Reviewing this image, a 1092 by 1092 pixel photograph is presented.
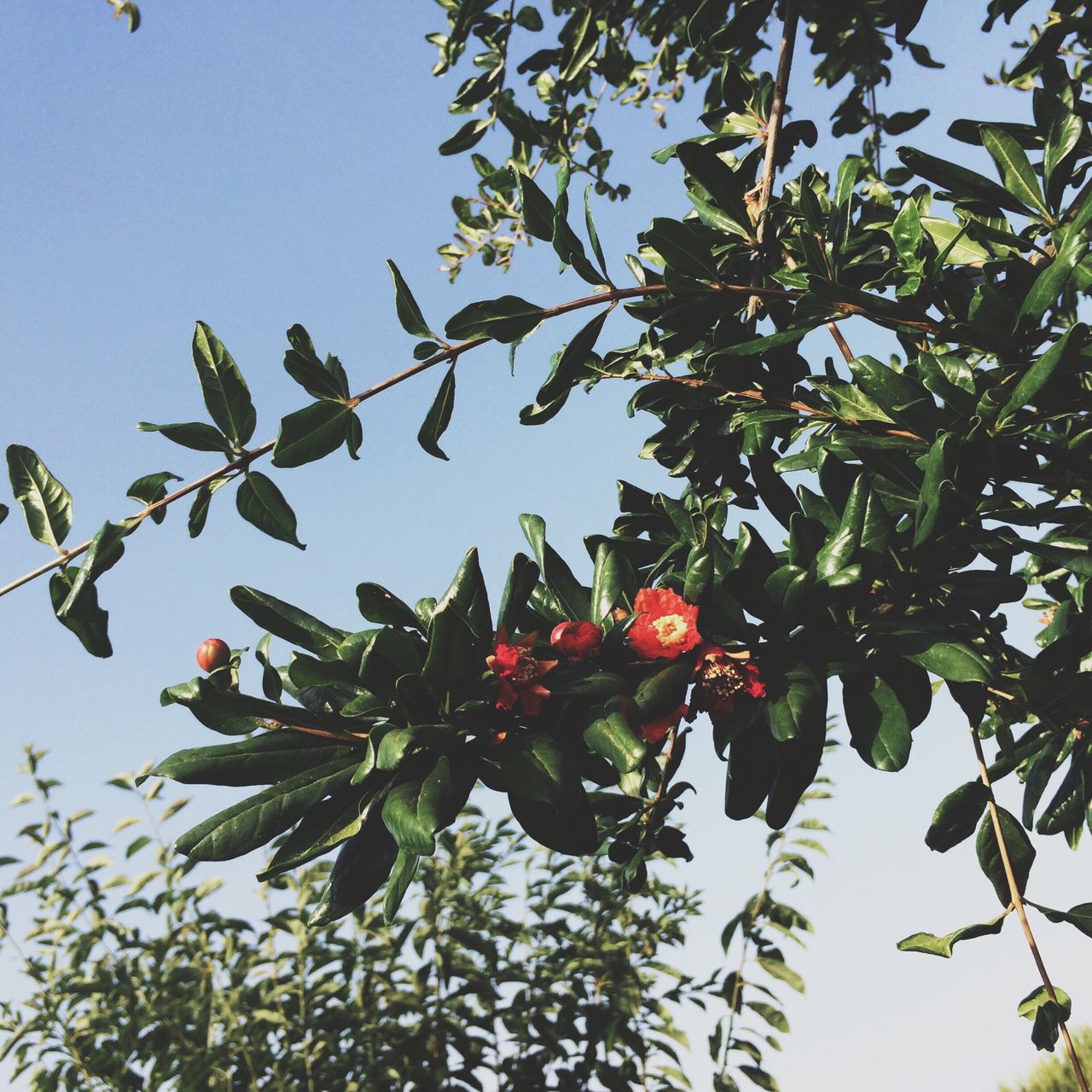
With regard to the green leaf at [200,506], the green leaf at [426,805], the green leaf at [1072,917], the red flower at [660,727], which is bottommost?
the green leaf at [1072,917]

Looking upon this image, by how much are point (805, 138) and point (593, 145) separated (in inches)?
65.6

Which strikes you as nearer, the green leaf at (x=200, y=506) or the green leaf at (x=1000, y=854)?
the green leaf at (x=1000, y=854)

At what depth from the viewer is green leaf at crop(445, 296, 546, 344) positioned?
1.35 m

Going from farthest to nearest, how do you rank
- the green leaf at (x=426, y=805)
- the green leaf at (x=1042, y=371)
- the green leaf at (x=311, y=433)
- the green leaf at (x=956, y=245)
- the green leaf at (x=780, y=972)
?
1. the green leaf at (x=780, y=972)
2. the green leaf at (x=956, y=245)
3. the green leaf at (x=311, y=433)
4. the green leaf at (x=1042, y=371)
5. the green leaf at (x=426, y=805)

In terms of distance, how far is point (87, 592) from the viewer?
4.18ft

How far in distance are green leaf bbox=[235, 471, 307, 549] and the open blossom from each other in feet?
1.86

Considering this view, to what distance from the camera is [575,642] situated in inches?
43.9

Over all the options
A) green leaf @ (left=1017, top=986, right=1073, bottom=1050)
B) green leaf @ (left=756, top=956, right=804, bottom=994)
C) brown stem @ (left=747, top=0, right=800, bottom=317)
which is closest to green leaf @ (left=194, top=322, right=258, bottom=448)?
brown stem @ (left=747, top=0, right=800, bottom=317)

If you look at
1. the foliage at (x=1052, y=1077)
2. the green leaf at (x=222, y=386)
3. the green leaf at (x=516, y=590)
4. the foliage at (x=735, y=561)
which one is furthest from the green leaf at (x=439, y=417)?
the foliage at (x=1052, y=1077)

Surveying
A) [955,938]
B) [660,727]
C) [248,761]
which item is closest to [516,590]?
[660,727]

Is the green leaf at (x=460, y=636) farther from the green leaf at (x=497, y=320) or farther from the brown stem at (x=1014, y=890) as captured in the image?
the brown stem at (x=1014, y=890)

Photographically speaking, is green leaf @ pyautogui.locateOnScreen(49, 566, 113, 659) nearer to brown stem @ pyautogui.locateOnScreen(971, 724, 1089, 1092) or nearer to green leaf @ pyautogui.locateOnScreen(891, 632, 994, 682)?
green leaf @ pyautogui.locateOnScreen(891, 632, 994, 682)

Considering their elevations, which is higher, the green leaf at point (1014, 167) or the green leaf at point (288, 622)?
the green leaf at point (1014, 167)

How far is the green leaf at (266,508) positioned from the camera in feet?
4.42
